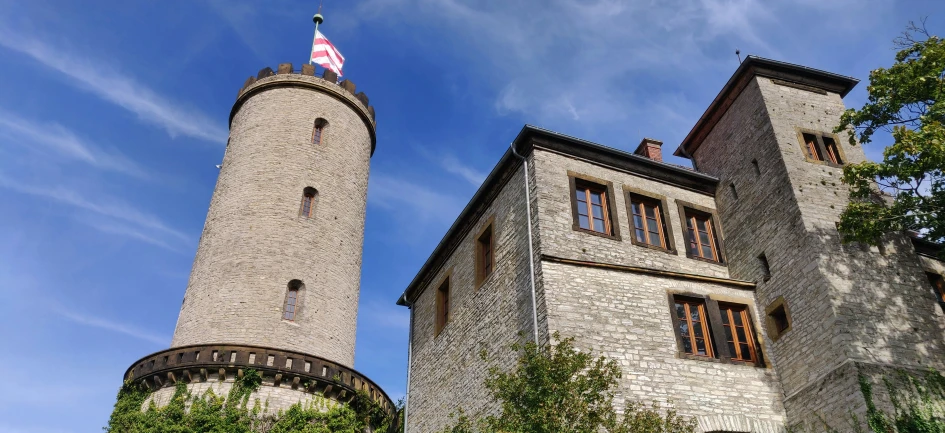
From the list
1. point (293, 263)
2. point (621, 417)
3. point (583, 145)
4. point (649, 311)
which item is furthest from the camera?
point (293, 263)

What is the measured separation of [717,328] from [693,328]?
54 centimetres

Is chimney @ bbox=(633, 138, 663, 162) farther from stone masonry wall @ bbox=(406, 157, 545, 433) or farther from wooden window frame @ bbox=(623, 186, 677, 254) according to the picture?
stone masonry wall @ bbox=(406, 157, 545, 433)

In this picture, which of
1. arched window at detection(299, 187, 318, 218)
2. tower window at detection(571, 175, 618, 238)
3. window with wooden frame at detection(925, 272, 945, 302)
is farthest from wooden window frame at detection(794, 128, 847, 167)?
arched window at detection(299, 187, 318, 218)

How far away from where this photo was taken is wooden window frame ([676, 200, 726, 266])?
54.4ft

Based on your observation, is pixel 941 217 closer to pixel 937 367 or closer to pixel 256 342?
pixel 937 367

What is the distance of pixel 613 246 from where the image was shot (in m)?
15.4

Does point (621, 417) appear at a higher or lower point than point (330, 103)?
lower

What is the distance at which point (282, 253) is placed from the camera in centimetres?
2072

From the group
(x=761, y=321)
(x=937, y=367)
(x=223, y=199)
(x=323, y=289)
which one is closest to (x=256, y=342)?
(x=323, y=289)

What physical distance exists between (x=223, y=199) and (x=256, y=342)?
5.72 m

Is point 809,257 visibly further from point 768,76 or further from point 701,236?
point 768,76

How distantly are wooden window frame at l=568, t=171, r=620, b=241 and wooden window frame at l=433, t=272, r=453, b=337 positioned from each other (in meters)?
5.12

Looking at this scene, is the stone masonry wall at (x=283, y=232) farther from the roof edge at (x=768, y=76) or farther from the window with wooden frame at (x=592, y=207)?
the roof edge at (x=768, y=76)

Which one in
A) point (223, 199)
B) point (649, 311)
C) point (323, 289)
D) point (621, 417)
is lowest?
point (621, 417)
